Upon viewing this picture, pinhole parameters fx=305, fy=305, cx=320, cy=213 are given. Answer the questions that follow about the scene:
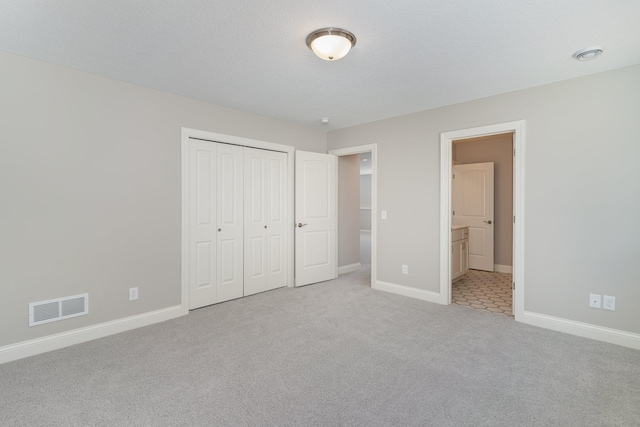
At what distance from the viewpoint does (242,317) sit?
3.48 metres

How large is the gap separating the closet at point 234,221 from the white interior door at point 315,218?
0.79 feet

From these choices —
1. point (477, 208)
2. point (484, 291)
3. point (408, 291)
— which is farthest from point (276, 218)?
point (477, 208)

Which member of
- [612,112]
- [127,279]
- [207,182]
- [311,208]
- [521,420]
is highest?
[612,112]

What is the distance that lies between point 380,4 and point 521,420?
2.68 meters

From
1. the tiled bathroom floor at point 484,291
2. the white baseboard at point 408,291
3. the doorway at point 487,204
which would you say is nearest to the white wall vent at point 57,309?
the white baseboard at point 408,291

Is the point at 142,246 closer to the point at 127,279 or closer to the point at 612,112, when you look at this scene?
the point at 127,279

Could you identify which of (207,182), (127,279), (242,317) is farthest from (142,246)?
(242,317)

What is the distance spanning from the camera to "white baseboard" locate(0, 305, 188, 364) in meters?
2.55

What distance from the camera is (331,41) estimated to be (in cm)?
224

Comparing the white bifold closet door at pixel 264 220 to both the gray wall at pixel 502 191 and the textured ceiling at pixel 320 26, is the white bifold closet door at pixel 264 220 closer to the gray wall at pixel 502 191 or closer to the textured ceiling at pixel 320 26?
the textured ceiling at pixel 320 26

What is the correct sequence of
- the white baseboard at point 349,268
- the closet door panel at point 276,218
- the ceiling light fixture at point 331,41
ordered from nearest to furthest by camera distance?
the ceiling light fixture at point 331,41, the closet door panel at point 276,218, the white baseboard at point 349,268

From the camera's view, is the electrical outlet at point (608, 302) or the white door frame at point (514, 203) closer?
the electrical outlet at point (608, 302)

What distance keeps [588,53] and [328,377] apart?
11.0ft

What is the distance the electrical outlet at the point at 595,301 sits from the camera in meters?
2.93
